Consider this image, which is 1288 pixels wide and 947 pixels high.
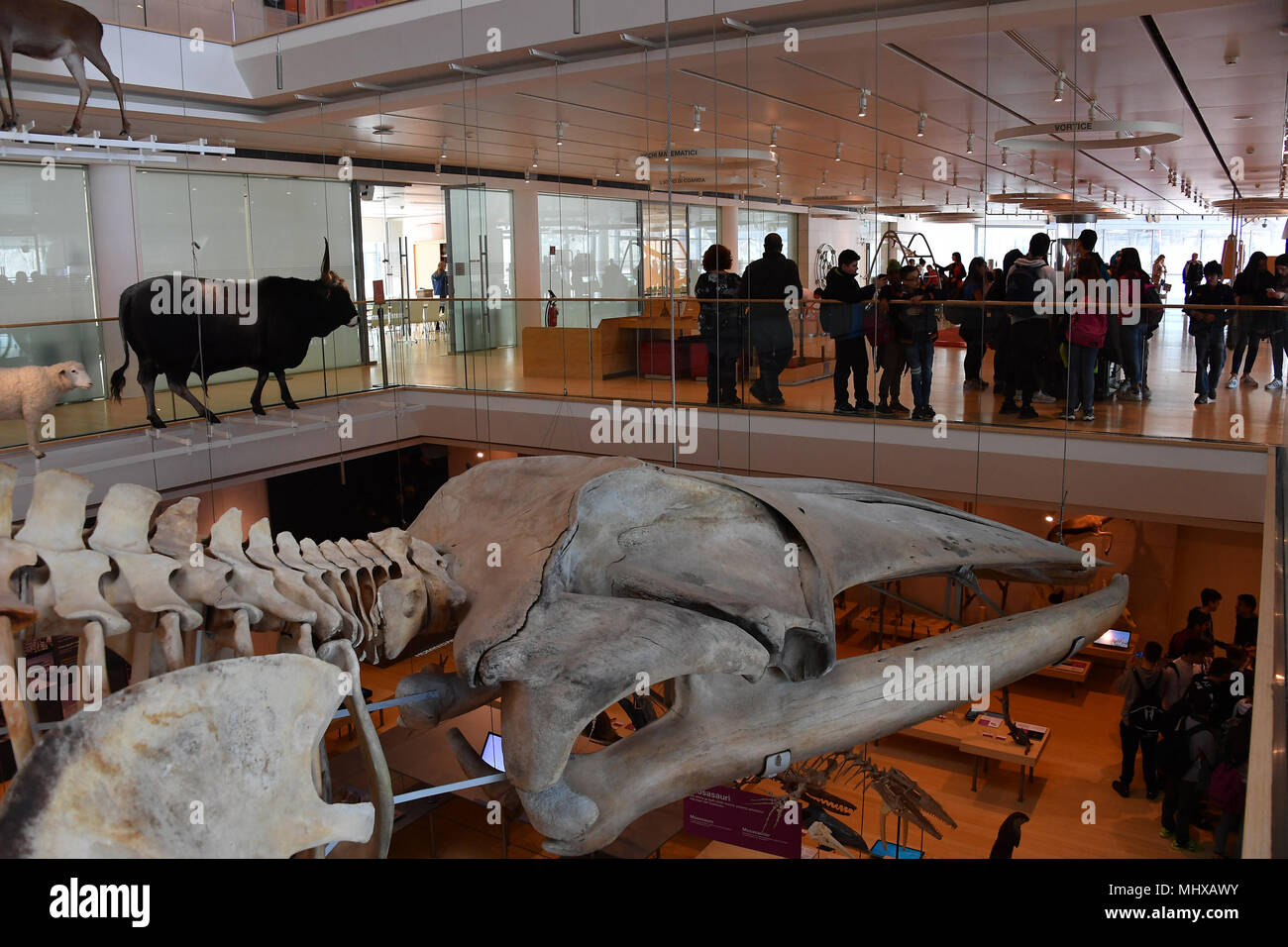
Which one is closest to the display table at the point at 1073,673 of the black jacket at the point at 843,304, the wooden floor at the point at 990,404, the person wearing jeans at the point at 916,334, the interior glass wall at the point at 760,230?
the wooden floor at the point at 990,404

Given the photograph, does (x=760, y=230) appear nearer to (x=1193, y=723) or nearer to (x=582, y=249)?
(x=582, y=249)

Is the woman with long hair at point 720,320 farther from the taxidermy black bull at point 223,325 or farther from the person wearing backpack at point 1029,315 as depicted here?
the taxidermy black bull at point 223,325

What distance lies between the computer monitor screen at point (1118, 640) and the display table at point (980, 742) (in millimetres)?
1094

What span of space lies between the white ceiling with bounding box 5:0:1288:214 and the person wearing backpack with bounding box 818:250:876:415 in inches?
23.7

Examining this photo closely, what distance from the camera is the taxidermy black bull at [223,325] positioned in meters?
7.86

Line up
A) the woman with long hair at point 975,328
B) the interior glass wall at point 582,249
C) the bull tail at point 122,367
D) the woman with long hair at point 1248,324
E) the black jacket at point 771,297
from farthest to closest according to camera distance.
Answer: the interior glass wall at point 582,249, the black jacket at point 771,297, the bull tail at point 122,367, the woman with long hair at point 975,328, the woman with long hair at point 1248,324

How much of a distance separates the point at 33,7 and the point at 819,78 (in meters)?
5.70

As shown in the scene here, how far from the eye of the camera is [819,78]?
8336 mm

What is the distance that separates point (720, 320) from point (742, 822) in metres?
4.11

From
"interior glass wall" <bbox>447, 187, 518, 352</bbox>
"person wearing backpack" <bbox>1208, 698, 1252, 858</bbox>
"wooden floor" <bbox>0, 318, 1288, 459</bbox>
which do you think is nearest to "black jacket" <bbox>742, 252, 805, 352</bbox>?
"wooden floor" <bbox>0, 318, 1288, 459</bbox>

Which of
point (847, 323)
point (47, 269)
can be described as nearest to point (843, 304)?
point (847, 323)

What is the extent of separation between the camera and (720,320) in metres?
8.07

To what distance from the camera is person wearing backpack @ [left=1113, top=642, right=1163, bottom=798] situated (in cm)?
636

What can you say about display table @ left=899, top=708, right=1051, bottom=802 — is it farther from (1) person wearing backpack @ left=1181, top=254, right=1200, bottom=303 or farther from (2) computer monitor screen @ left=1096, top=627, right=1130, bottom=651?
(1) person wearing backpack @ left=1181, top=254, right=1200, bottom=303
